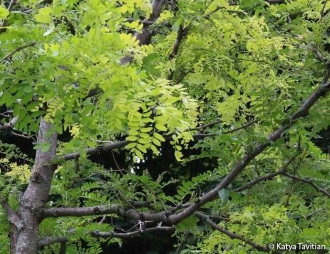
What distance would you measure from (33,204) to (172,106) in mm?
1592

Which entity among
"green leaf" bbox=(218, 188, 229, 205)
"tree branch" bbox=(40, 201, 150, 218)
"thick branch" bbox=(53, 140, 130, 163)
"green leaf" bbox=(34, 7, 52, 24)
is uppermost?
"green leaf" bbox=(34, 7, 52, 24)

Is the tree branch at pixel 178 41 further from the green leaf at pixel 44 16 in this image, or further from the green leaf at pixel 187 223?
the green leaf at pixel 44 16

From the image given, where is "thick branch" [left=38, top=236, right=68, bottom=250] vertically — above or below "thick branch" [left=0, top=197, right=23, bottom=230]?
below

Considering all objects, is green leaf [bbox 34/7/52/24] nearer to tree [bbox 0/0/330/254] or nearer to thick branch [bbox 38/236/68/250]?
tree [bbox 0/0/330/254]

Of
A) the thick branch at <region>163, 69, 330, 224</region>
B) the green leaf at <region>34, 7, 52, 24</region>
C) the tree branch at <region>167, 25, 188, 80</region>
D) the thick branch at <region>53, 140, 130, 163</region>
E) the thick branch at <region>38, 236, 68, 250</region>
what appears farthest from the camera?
the thick branch at <region>38, 236, 68, 250</region>

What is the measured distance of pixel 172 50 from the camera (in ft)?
8.42

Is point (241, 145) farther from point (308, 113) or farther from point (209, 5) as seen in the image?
point (209, 5)

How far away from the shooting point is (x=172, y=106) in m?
1.65

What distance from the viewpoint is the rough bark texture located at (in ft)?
9.34

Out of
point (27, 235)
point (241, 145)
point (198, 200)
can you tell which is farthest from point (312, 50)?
point (27, 235)

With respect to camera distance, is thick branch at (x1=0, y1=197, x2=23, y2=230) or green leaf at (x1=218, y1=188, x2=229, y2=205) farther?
thick branch at (x1=0, y1=197, x2=23, y2=230)

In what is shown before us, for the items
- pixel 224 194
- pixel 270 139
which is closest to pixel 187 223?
pixel 224 194

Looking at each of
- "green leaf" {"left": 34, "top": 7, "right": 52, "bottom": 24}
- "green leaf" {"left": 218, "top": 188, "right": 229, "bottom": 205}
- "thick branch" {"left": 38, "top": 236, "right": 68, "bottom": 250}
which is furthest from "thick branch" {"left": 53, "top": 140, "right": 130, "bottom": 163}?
"green leaf" {"left": 34, "top": 7, "right": 52, "bottom": 24}

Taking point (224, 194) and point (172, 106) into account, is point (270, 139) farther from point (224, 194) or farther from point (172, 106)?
point (172, 106)
